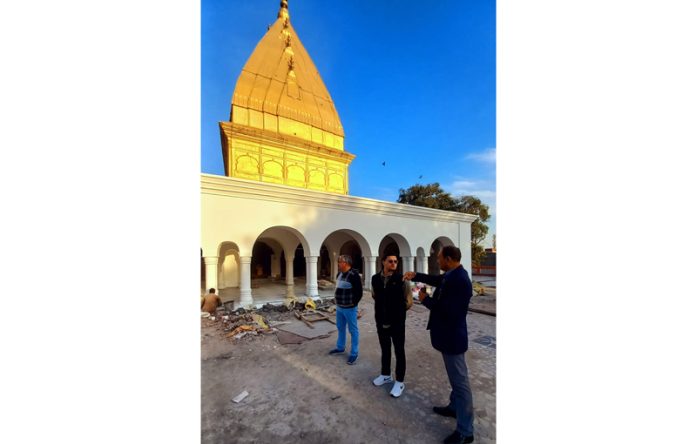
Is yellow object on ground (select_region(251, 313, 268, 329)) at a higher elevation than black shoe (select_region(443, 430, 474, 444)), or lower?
lower

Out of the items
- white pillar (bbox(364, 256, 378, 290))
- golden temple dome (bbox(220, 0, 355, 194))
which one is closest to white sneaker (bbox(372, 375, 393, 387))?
white pillar (bbox(364, 256, 378, 290))

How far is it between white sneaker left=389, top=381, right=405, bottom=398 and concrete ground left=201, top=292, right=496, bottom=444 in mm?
42

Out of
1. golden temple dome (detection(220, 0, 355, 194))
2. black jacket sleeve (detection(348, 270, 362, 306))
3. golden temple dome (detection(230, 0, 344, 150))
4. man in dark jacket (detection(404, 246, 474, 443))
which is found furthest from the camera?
golden temple dome (detection(230, 0, 344, 150))

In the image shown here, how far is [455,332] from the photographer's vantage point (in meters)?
1.80

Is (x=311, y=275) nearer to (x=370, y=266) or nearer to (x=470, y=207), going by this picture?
(x=370, y=266)

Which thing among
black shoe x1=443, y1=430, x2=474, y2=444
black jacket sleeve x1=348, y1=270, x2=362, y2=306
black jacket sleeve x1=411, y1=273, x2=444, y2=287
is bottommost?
black shoe x1=443, y1=430, x2=474, y2=444

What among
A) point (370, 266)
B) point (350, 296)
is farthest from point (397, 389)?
point (370, 266)

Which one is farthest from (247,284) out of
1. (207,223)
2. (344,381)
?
(344,381)

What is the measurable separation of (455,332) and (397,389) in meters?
1.22

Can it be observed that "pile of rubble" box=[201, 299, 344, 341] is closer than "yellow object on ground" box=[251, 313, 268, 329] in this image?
Yes

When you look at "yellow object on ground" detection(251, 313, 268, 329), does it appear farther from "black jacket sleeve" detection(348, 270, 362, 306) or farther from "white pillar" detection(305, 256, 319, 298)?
"black jacket sleeve" detection(348, 270, 362, 306)

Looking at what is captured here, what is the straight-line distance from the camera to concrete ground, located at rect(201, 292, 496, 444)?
2027 mm

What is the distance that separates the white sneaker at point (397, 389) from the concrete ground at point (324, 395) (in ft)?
0.14

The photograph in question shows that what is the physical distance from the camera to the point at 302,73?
13.9m
